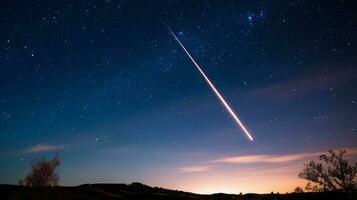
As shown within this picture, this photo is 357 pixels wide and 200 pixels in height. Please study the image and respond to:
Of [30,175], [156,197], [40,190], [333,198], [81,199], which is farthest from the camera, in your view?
[30,175]

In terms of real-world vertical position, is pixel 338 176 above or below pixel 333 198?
above

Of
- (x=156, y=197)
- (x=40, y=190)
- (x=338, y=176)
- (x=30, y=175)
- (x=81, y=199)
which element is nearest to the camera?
(x=40, y=190)

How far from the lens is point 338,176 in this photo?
30203 millimetres

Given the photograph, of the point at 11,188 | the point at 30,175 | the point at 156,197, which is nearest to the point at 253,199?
the point at 156,197

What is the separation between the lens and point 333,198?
80.2 feet

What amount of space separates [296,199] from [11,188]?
878 inches

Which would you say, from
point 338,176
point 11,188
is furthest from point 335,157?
point 11,188

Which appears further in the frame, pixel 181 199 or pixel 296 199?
pixel 296 199

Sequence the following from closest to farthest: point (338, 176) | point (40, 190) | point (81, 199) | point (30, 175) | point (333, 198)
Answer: point (40, 190) < point (81, 199) < point (333, 198) < point (338, 176) < point (30, 175)

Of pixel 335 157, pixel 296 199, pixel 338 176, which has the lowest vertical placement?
pixel 296 199

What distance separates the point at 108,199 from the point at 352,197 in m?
18.6

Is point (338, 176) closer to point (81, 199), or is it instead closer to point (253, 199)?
point (253, 199)

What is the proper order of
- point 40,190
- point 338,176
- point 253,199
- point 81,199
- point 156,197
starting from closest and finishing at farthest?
point 40,190 < point 81,199 < point 156,197 < point 253,199 < point 338,176

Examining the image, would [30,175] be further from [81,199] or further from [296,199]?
[296,199]
